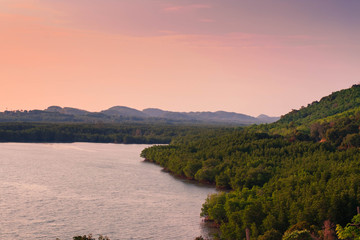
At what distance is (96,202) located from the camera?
7094cm

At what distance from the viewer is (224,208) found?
180 ft

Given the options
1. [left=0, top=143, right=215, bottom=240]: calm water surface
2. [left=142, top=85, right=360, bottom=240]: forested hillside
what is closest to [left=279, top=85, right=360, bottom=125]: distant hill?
[left=142, top=85, right=360, bottom=240]: forested hillside

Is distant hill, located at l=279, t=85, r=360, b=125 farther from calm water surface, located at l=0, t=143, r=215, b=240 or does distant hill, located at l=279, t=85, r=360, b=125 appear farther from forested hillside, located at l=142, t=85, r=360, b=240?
calm water surface, located at l=0, t=143, r=215, b=240

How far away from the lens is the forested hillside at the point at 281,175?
4556 cm

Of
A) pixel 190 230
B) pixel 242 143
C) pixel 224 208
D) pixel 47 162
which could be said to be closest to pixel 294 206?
pixel 224 208

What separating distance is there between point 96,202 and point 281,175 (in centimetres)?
3036

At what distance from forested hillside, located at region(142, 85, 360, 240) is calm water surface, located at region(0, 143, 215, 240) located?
4.89 m

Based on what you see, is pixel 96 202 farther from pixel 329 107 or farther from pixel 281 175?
pixel 329 107

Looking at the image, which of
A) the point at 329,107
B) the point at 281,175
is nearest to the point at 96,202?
the point at 281,175

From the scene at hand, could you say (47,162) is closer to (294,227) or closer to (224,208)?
(224,208)

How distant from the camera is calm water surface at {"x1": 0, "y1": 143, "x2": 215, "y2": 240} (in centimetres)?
5528

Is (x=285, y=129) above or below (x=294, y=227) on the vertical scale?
above

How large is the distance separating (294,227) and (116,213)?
29.3 m

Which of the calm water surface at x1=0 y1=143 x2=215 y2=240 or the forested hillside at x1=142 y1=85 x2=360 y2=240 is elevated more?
the forested hillside at x1=142 y1=85 x2=360 y2=240
